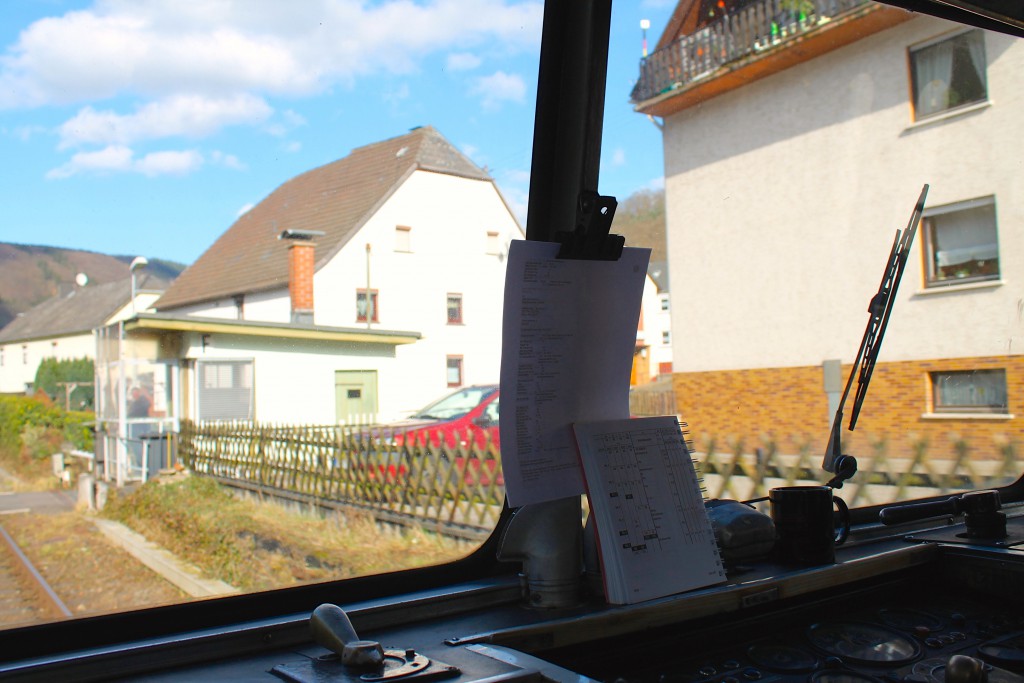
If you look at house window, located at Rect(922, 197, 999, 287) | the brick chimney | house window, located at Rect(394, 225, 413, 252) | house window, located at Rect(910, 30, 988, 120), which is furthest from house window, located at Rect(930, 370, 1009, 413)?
the brick chimney

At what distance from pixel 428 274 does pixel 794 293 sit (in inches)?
40.6

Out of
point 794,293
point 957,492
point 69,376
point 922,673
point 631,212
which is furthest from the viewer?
point 794,293

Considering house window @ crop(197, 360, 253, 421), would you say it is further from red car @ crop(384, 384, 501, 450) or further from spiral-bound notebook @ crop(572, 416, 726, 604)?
spiral-bound notebook @ crop(572, 416, 726, 604)

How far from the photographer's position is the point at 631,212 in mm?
1606

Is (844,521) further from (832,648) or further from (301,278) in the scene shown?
(301,278)

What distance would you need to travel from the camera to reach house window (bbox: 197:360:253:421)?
163 cm

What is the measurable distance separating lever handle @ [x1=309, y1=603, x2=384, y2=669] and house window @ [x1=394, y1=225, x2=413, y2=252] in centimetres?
90

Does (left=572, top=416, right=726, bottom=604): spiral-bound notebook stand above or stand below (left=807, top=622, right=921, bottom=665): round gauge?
above

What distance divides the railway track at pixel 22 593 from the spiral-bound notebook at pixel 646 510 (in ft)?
2.29

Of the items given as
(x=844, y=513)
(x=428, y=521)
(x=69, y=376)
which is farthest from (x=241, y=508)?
(x=844, y=513)

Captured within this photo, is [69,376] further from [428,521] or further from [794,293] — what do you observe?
[794,293]

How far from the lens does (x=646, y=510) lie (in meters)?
1.14

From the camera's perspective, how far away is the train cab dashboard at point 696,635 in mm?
865

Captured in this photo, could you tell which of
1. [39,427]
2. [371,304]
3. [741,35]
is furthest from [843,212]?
[39,427]
